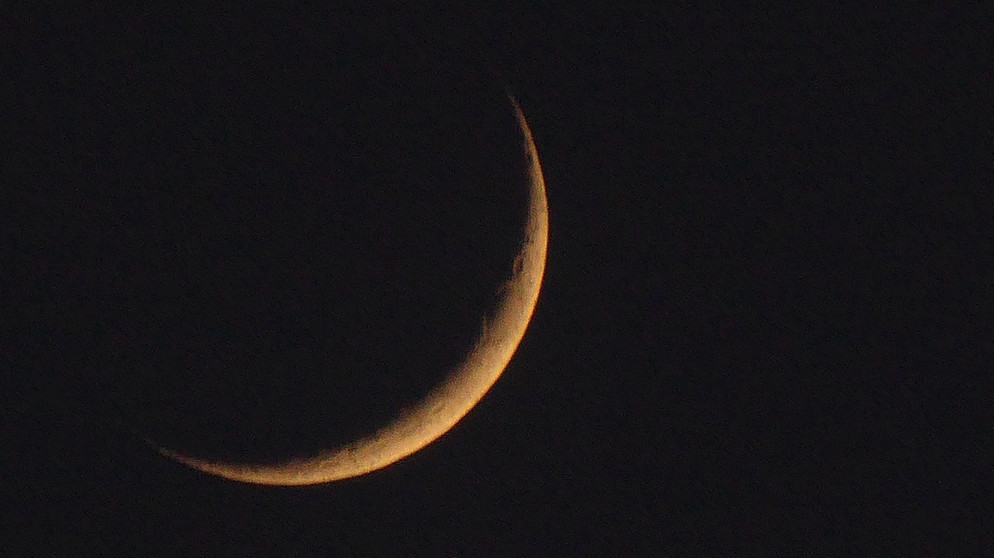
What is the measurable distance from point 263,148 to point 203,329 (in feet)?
1.22

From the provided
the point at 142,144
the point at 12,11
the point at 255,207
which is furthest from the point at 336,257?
the point at 12,11

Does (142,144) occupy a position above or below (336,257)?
above

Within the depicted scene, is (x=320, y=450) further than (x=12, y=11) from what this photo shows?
Yes

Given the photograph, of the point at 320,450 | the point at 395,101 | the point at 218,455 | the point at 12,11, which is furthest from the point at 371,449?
the point at 12,11

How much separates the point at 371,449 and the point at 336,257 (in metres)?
0.50

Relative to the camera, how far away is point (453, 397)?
173 cm

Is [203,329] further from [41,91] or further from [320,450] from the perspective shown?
[41,91]

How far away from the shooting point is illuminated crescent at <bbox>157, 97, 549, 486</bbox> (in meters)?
1.68

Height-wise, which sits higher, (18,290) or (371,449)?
(18,290)

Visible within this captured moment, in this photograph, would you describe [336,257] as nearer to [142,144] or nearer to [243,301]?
[243,301]

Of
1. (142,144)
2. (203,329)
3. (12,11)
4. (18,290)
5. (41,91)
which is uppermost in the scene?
(12,11)

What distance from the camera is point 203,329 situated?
1468 millimetres

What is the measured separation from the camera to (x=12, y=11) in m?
1.39

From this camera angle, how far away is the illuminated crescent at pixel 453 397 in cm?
168
